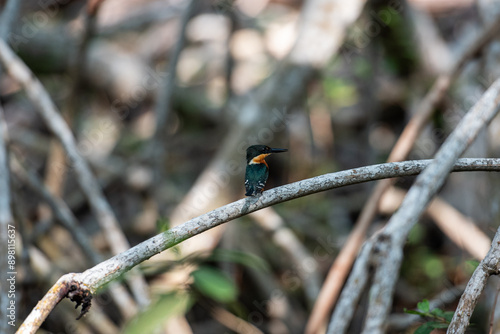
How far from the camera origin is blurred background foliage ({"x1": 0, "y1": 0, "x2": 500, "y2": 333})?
4578 mm

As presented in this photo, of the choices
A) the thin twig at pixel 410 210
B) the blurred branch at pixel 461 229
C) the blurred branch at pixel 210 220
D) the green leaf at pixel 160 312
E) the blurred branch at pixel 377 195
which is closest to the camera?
the blurred branch at pixel 210 220

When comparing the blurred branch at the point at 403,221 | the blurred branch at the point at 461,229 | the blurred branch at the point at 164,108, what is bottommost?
the blurred branch at the point at 403,221

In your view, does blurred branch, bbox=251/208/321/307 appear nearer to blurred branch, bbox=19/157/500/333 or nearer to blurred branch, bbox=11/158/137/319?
blurred branch, bbox=11/158/137/319

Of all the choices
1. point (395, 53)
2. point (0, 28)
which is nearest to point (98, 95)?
point (0, 28)

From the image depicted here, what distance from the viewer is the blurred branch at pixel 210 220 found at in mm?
1528

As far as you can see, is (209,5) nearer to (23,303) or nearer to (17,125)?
(17,125)

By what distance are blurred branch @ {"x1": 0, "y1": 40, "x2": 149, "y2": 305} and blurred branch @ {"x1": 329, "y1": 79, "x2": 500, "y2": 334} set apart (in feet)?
7.15

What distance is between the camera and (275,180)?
6566 millimetres

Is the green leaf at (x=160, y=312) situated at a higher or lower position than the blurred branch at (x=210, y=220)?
higher

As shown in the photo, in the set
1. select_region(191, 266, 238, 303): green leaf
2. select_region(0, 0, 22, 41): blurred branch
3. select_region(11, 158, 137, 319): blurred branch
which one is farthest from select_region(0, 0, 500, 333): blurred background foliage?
select_region(191, 266, 238, 303): green leaf

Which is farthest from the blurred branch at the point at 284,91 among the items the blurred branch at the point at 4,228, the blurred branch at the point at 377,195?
the blurred branch at the point at 4,228

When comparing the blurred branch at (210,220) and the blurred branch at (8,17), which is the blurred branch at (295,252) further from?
the blurred branch at (210,220)

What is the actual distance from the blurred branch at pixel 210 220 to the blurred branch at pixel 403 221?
0.10 m

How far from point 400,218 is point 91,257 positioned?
260 cm
